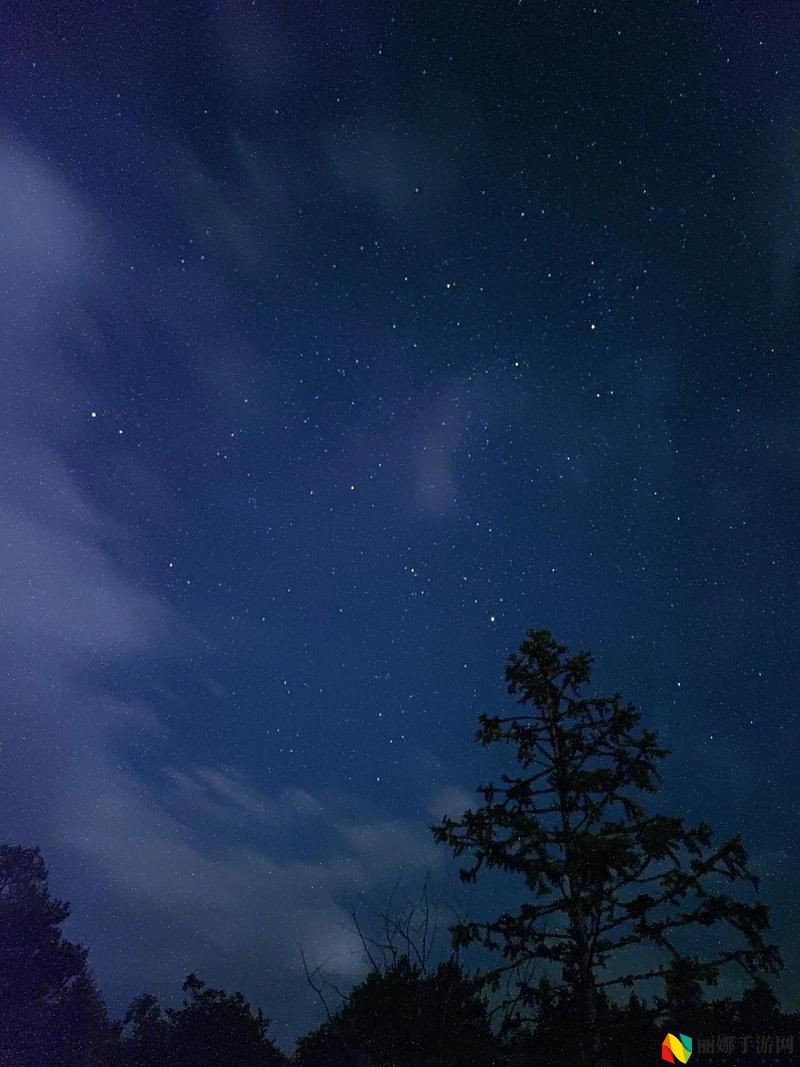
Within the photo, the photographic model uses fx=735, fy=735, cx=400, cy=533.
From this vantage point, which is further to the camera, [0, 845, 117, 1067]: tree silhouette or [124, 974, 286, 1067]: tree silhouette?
[124, 974, 286, 1067]: tree silhouette

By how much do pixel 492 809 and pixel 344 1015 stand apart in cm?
3220

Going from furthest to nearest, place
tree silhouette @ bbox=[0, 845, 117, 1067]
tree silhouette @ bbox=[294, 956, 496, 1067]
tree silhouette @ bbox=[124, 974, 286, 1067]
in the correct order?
tree silhouette @ bbox=[124, 974, 286, 1067] → tree silhouette @ bbox=[0, 845, 117, 1067] → tree silhouette @ bbox=[294, 956, 496, 1067]

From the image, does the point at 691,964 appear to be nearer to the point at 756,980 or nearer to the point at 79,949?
the point at 756,980

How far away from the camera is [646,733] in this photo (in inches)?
505

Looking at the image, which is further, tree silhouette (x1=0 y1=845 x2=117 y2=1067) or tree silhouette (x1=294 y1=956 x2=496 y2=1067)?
tree silhouette (x1=0 y1=845 x2=117 y2=1067)

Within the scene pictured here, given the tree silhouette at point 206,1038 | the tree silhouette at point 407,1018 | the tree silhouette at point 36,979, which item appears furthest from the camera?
the tree silhouette at point 206,1038

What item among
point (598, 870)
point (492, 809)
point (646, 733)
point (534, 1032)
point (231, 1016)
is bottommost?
point (231, 1016)

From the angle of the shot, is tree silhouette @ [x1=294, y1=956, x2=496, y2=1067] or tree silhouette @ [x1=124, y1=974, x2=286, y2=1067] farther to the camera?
tree silhouette @ [x1=124, y1=974, x2=286, y2=1067]

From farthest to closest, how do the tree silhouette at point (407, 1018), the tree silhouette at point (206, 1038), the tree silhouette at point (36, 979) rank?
the tree silhouette at point (206, 1038)
the tree silhouette at point (36, 979)
the tree silhouette at point (407, 1018)

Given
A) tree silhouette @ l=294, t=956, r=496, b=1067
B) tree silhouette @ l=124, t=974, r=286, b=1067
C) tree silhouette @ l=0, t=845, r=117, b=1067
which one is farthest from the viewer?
tree silhouette @ l=124, t=974, r=286, b=1067

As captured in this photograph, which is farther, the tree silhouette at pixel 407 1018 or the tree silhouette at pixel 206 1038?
the tree silhouette at pixel 206 1038

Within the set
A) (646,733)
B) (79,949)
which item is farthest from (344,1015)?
(646,733)

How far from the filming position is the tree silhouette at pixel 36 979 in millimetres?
41688

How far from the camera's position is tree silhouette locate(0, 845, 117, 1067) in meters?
41.7
